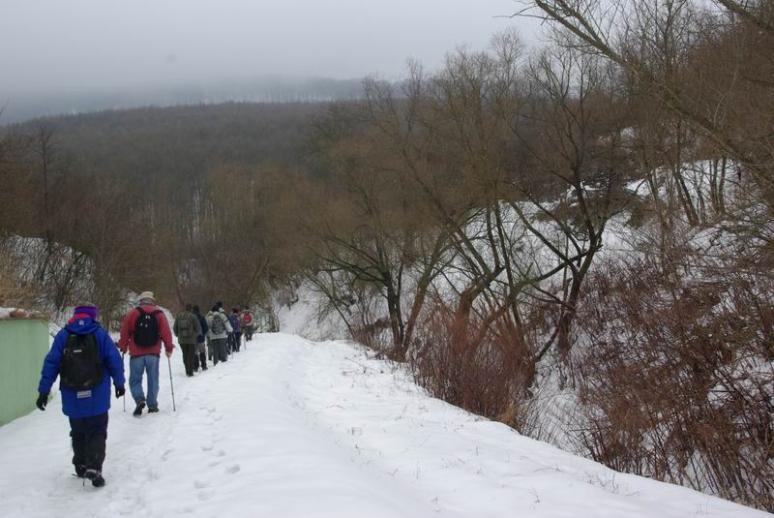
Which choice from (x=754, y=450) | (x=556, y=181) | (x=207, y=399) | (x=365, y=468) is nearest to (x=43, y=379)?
(x=365, y=468)

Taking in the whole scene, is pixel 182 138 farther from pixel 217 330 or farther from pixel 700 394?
pixel 700 394

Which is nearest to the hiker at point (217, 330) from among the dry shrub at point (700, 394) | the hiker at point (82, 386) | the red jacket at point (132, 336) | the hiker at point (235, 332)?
the hiker at point (235, 332)

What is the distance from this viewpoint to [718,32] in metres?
9.33

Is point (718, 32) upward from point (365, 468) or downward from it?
upward

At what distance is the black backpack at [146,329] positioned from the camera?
8992mm

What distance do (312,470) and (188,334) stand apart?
8748 millimetres

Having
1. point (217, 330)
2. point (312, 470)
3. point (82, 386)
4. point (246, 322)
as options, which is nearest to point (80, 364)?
point (82, 386)

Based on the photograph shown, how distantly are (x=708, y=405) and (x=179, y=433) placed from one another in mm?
7198

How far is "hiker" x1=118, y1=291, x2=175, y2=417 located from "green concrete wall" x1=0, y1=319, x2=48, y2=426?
1348 millimetres

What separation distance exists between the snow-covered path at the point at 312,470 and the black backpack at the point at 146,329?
1045 millimetres

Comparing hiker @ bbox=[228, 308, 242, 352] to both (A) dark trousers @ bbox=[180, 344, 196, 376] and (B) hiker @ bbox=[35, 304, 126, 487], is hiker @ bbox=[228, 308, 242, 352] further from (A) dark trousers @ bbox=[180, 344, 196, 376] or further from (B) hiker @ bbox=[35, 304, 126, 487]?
(B) hiker @ bbox=[35, 304, 126, 487]

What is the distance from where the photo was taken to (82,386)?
221 inches

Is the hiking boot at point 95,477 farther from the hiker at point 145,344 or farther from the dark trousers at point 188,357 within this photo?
the dark trousers at point 188,357

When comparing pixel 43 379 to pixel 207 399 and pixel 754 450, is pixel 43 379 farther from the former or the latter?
pixel 754 450
